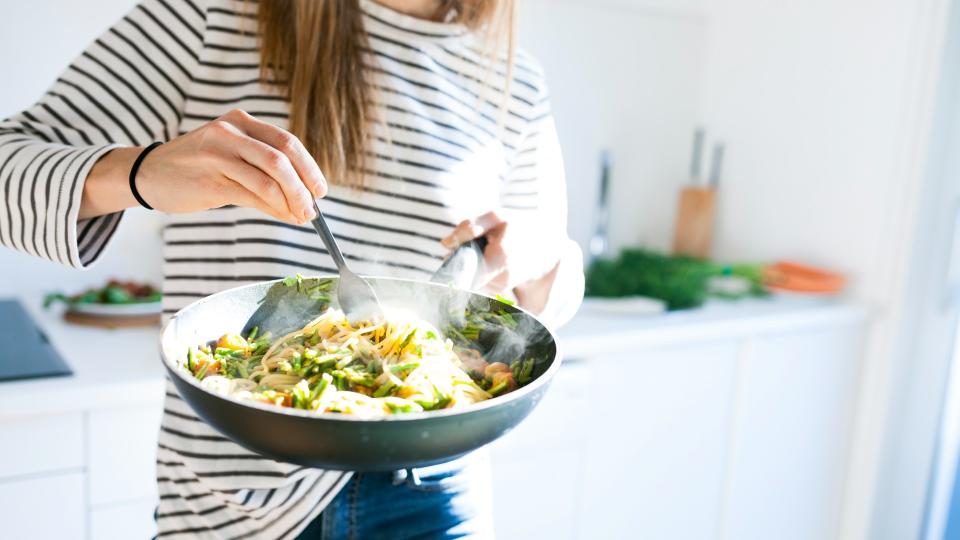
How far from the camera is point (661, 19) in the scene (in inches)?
102

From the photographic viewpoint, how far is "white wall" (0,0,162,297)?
1766 millimetres

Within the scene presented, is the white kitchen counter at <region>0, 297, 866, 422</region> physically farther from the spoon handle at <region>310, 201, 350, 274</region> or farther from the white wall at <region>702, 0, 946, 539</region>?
the spoon handle at <region>310, 201, 350, 274</region>

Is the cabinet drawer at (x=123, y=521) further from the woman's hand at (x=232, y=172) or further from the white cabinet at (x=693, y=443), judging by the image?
the woman's hand at (x=232, y=172)

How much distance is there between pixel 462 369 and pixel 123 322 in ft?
3.73

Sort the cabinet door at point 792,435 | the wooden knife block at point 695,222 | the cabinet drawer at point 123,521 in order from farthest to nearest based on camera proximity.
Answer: the wooden knife block at point 695,222 < the cabinet door at point 792,435 < the cabinet drawer at point 123,521

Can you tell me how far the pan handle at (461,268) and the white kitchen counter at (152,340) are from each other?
2.59ft

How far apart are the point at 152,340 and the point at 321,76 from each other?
87cm

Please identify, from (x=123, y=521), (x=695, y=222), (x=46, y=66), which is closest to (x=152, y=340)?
(x=123, y=521)

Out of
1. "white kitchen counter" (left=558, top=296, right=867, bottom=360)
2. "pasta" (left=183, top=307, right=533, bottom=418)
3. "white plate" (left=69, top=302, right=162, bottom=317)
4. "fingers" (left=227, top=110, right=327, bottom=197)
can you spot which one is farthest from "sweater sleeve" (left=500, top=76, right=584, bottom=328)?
"white plate" (left=69, top=302, right=162, bottom=317)

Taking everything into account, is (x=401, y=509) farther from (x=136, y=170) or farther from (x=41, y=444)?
(x=41, y=444)

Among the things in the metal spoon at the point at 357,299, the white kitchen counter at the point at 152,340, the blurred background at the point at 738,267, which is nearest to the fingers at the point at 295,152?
the metal spoon at the point at 357,299

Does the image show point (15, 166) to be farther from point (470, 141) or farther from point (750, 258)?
point (750, 258)

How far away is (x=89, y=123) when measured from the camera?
87 cm

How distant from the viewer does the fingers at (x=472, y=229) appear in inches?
32.3
